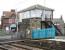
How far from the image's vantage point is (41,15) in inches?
1623

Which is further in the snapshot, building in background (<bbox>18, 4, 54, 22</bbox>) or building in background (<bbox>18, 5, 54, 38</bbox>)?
building in background (<bbox>18, 4, 54, 22</bbox>)

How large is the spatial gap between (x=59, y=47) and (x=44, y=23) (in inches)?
706

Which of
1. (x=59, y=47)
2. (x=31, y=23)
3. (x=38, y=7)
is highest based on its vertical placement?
(x=38, y=7)

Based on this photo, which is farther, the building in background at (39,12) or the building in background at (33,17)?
the building in background at (39,12)

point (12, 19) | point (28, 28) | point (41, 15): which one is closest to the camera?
point (28, 28)

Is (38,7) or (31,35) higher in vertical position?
(38,7)

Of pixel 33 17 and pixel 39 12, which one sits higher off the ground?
pixel 39 12

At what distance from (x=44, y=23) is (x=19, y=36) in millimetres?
5100

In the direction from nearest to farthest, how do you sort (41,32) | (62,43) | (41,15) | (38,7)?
(62,43) < (41,32) < (41,15) < (38,7)

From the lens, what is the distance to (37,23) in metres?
36.1

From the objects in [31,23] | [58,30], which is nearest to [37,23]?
[31,23]

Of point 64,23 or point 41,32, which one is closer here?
point 41,32

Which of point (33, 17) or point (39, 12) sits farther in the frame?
point (39, 12)

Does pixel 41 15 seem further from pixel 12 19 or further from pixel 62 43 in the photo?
pixel 12 19
